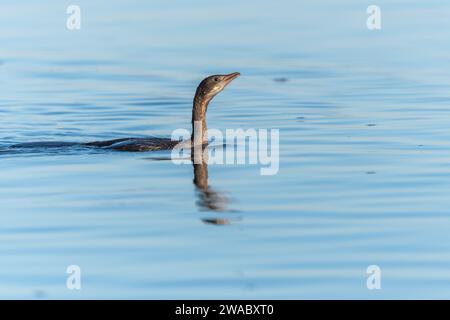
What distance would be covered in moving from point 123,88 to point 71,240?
34.4ft

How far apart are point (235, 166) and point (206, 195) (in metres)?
1.81

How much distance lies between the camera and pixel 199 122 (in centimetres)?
1609

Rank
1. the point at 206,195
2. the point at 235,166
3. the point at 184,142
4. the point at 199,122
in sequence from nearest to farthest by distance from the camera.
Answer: the point at 206,195
the point at 235,166
the point at 184,142
the point at 199,122

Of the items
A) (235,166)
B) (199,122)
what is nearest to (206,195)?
(235,166)

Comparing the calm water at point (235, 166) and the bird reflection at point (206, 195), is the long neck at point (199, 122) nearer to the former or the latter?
the calm water at point (235, 166)

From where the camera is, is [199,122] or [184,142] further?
[199,122]

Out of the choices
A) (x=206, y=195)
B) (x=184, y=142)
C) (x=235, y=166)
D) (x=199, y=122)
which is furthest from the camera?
(x=199, y=122)

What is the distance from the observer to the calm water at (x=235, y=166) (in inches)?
383

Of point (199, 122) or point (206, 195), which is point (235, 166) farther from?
point (199, 122)

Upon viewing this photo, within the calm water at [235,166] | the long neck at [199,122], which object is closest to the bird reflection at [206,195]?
the calm water at [235,166]

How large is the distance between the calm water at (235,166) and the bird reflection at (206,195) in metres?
0.07

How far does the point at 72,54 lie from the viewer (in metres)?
24.8

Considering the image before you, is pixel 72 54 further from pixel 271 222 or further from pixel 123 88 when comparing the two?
pixel 271 222

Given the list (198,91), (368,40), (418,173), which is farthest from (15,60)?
(418,173)
